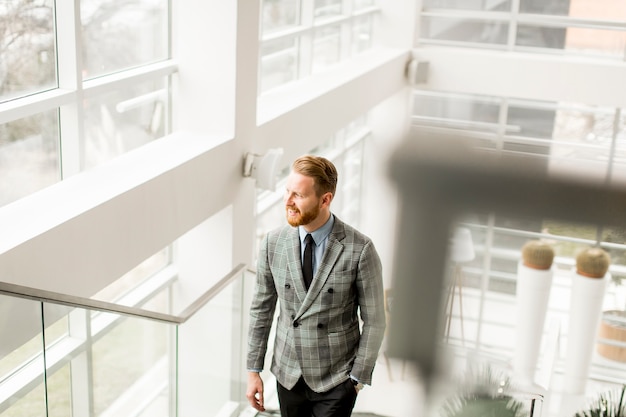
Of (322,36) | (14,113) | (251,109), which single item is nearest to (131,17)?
(251,109)

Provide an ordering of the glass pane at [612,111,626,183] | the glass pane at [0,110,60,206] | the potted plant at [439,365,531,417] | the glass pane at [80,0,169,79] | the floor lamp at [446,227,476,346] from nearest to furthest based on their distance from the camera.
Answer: the glass pane at [0,110,60,206]
the glass pane at [80,0,169,79]
the potted plant at [439,365,531,417]
the floor lamp at [446,227,476,346]
the glass pane at [612,111,626,183]

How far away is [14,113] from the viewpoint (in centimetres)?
497

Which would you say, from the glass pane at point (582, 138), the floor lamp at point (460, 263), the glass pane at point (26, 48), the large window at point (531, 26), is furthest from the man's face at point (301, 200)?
the large window at point (531, 26)

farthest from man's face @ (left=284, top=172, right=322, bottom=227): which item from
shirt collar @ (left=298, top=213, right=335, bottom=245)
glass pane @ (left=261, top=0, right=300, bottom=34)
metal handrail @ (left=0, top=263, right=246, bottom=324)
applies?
glass pane @ (left=261, top=0, right=300, bottom=34)

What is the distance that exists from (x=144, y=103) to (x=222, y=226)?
4.08ft

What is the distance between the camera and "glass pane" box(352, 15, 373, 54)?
12242 mm

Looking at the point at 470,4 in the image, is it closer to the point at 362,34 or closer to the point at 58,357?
the point at 362,34

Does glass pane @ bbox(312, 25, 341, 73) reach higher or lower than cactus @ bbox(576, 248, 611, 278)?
higher

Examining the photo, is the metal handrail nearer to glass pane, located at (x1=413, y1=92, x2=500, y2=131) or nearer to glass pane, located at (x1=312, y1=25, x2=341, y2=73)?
glass pane, located at (x1=312, y1=25, x2=341, y2=73)

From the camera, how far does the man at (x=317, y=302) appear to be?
335cm

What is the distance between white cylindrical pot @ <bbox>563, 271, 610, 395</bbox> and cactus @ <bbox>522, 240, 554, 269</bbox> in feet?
1.58

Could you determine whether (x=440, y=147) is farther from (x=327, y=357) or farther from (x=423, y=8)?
(x=327, y=357)

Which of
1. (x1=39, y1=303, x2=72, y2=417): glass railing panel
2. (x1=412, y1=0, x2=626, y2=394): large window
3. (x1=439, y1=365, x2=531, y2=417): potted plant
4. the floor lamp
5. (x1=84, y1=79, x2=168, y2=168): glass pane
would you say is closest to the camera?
(x1=39, y1=303, x2=72, y2=417): glass railing panel

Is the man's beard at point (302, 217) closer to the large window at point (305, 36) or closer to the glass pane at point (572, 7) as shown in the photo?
the large window at point (305, 36)
